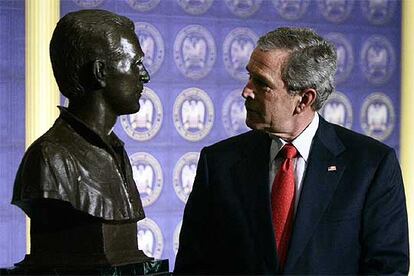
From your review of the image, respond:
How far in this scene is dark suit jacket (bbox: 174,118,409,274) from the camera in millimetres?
3467

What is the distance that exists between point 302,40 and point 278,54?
103 mm

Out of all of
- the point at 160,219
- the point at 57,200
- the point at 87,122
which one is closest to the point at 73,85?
the point at 87,122

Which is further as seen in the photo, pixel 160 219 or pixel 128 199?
pixel 160 219

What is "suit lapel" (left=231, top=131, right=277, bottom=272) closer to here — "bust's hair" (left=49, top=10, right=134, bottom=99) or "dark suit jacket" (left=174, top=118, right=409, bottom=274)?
"dark suit jacket" (left=174, top=118, right=409, bottom=274)

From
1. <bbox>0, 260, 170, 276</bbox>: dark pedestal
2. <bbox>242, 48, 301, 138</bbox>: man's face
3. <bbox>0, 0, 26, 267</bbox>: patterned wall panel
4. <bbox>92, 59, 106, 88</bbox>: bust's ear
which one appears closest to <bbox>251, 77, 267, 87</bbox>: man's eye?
<bbox>242, 48, 301, 138</bbox>: man's face

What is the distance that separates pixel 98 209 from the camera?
3561 millimetres

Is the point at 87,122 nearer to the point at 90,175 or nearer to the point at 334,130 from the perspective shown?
the point at 90,175

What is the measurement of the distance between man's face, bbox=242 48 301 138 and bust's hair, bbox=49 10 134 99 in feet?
1.62

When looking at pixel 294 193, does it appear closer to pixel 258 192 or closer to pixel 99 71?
pixel 258 192

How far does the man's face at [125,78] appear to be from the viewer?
3.59 meters

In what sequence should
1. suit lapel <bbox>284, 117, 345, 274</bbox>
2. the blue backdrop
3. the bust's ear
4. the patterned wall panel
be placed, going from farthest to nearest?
the blue backdrop → the patterned wall panel → the bust's ear → suit lapel <bbox>284, 117, 345, 274</bbox>

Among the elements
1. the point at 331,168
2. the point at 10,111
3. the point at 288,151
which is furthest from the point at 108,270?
the point at 10,111

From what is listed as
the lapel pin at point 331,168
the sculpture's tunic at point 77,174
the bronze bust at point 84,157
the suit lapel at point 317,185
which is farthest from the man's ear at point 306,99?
the sculpture's tunic at point 77,174

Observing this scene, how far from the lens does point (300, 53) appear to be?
11.5 feet
